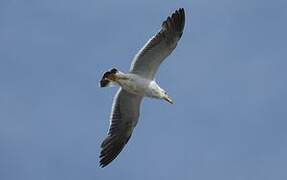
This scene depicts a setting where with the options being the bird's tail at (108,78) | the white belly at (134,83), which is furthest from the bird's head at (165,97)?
the bird's tail at (108,78)

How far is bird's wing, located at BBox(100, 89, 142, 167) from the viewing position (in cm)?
2622

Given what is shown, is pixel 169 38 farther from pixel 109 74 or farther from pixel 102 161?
pixel 102 161

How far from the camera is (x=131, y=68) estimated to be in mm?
25328

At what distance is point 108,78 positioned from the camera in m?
25.0

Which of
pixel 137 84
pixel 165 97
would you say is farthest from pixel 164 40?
pixel 165 97

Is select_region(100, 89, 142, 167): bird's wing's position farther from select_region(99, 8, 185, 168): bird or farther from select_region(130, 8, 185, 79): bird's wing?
select_region(130, 8, 185, 79): bird's wing

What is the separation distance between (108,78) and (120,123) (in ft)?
6.92

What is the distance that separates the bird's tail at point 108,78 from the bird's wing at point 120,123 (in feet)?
3.00

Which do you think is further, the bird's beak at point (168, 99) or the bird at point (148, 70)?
the bird's beak at point (168, 99)

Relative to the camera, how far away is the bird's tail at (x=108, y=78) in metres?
24.9

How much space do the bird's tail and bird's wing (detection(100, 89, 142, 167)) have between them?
0.91 metres

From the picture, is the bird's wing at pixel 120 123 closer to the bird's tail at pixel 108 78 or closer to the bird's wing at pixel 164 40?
the bird's tail at pixel 108 78

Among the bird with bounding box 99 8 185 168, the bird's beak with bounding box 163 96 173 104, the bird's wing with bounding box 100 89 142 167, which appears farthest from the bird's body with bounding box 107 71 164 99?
the bird's wing with bounding box 100 89 142 167

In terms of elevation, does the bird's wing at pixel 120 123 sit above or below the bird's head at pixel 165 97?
below
